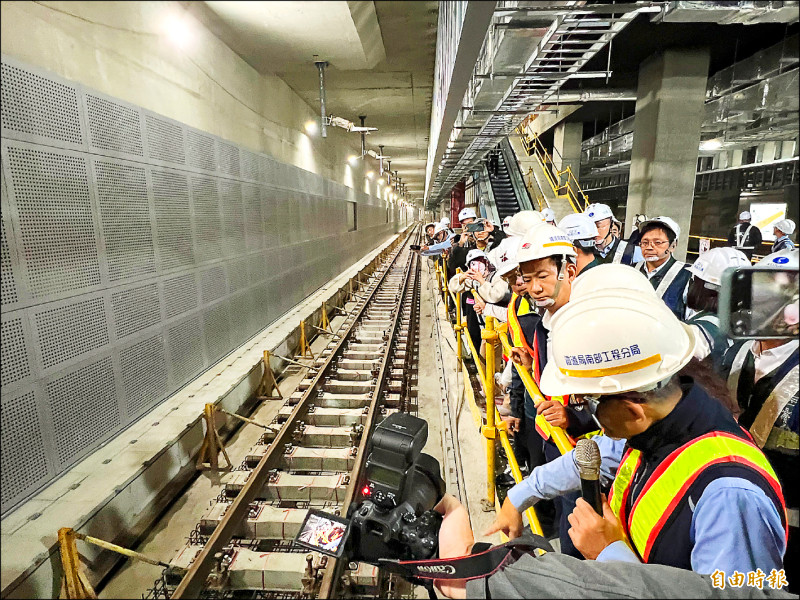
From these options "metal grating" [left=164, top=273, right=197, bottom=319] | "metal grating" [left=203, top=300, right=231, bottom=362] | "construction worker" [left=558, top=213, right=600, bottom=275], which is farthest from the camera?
"metal grating" [left=203, top=300, right=231, bottom=362]

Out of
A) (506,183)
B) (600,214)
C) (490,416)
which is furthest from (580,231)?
(506,183)

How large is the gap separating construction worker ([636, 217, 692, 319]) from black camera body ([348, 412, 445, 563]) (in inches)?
140

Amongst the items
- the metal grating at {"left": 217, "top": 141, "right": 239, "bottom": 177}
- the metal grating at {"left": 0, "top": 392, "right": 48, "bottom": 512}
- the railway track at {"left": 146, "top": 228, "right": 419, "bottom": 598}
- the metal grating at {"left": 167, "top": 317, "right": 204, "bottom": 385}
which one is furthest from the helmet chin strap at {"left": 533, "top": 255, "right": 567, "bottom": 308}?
the metal grating at {"left": 217, "top": 141, "right": 239, "bottom": 177}

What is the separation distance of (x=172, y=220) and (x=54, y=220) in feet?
5.78

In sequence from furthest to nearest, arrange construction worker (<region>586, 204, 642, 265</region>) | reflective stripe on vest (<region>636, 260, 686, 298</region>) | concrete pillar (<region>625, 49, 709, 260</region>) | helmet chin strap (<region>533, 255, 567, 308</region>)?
→ concrete pillar (<region>625, 49, 709, 260</region>) → construction worker (<region>586, 204, 642, 265</region>) → reflective stripe on vest (<region>636, 260, 686, 298</region>) → helmet chin strap (<region>533, 255, 567, 308</region>)

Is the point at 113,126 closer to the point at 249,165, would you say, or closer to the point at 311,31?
the point at 249,165

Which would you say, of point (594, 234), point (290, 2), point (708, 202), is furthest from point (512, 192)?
point (290, 2)

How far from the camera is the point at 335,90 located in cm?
254

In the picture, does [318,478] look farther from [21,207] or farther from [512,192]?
[512,192]

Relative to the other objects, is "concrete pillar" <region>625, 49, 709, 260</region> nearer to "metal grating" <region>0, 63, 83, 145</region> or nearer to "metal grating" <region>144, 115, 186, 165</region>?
"metal grating" <region>144, 115, 186, 165</region>

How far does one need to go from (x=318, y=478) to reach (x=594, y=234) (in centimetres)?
418

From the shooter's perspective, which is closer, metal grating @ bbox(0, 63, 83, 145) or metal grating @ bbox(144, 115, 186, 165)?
metal grating @ bbox(0, 63, 83, 145)

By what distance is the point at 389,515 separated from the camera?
1310 mm

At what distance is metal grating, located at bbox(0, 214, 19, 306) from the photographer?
9.62ft
